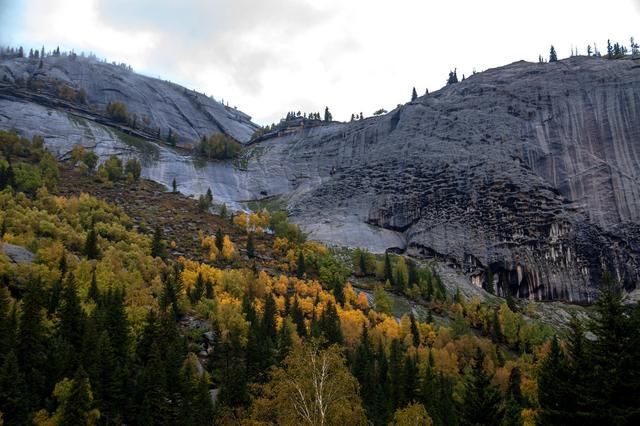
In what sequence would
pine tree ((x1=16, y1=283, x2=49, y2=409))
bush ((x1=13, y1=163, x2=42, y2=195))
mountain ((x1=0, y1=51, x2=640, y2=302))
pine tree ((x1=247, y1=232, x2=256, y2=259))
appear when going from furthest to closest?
mountain ((x1=0, y1=51, x2=640, y2=302)), pine tree ((x1=247, y1=232, x2=256, y2=259)), bush ((x1=13, y1=163, x2=42, y2=195)), pine tree ((x1=16, y1=283, x2=49, y2=409))

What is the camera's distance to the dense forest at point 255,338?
32.9 meters

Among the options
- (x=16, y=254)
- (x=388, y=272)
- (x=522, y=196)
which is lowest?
(x=388, y=272)

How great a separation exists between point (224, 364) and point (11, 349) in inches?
983

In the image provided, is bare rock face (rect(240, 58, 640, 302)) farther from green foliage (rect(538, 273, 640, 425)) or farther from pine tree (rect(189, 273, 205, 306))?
green foliage (rect(538, 273, 640, 425))

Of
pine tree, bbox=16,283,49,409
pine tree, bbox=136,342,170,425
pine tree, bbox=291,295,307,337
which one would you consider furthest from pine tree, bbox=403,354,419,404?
pine tree, bbox=16,283,49,409

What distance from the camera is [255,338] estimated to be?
75812mm

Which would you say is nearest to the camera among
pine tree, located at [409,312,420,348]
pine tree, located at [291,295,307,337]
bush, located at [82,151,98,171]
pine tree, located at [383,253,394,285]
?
pine tree, located at [291,295,307,337]

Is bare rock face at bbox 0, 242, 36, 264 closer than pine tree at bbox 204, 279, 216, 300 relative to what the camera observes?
Yes

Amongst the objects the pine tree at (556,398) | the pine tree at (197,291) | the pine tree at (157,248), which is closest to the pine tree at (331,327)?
the pine tree at (197,291)

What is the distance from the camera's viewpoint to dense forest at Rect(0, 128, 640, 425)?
3291cm

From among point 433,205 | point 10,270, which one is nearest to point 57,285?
point 10,270

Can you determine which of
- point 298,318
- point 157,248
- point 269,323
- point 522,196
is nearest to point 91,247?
point 157,248

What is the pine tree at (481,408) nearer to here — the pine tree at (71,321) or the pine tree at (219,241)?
the pine tree at (71,321)

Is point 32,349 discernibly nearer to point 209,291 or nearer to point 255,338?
point 255,338
